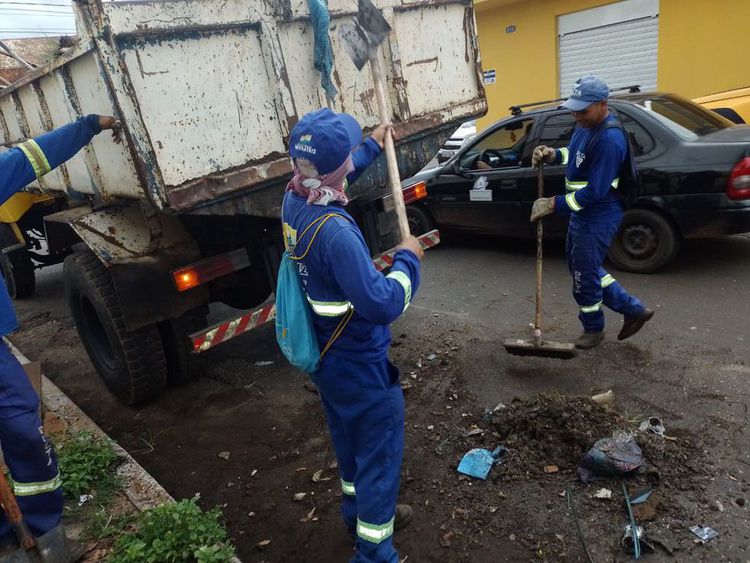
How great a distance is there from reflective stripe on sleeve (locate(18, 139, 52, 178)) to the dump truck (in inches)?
17.0

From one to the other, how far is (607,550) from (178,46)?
3.15m

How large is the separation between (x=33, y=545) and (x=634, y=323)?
3716mm

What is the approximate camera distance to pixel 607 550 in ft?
7.76

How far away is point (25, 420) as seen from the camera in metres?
2.43

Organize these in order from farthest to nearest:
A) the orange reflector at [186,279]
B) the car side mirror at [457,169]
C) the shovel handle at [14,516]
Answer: the car side mirror at [457,169] → the orange reflector at [186,279] → the shovel handle at [14,516]

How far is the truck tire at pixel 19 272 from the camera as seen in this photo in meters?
6.55

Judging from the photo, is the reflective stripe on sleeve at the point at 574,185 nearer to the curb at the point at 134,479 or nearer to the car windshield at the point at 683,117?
the car windshield at the point at 683,117

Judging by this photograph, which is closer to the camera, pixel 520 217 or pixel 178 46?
pixel 178 46

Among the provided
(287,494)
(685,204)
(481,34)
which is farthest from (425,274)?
(481,34)

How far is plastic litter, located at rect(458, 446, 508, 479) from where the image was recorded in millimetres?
2895

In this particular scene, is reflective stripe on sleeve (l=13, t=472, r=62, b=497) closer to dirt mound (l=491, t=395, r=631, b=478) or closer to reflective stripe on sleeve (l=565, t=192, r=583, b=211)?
dirt mound (l=491, t=395, r=631, b=478)

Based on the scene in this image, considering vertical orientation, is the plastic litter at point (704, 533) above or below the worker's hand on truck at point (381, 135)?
below

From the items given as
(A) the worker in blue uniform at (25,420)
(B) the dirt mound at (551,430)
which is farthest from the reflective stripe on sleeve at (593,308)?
(A) the worker in blue uniform at (25,420)

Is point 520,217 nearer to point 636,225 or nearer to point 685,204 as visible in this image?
point 636,225
